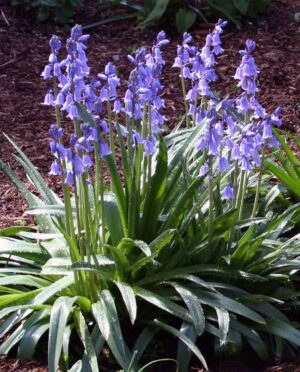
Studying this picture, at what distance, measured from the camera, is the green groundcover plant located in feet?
12.1

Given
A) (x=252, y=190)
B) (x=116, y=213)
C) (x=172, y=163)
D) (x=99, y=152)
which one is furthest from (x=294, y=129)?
(x=99, y=152)

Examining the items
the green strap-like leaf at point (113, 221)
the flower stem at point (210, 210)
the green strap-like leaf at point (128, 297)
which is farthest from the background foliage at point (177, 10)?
the green strap-like leaf at point (128, 297)

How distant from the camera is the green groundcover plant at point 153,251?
3678 millimetres

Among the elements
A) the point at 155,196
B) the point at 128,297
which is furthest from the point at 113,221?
the point at 128,297

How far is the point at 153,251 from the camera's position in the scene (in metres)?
3.92

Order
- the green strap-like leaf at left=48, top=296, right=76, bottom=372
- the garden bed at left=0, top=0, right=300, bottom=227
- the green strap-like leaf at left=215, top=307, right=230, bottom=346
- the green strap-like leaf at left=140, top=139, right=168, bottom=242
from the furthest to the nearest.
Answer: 1. the garden bed at left=0, top=0, right=300, bottom=227
2. the green strap-like leaf at left=140, top=139, right=168, bottom=242
3. the green strap-like leaf at left=215, top=307, right=230, bottom=346
4. the green strap-like leaf at left=48, top=296, right=76, bottom=372

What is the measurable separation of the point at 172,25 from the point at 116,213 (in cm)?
369

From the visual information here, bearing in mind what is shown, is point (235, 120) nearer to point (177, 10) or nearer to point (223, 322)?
point (223, 322)

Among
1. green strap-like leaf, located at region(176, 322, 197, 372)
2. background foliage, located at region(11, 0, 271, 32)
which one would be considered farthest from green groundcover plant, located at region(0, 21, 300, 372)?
background foliage, located at region(11, 0, 271, 32)

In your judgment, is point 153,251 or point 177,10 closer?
point 153,251

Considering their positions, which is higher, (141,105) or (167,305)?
(141,105)

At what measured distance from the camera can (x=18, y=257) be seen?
14.0ft

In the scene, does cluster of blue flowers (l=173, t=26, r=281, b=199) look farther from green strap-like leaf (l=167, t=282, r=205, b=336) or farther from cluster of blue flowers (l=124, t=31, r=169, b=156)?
green strap-like leaf (l=167, t=282, r=205, b=336)

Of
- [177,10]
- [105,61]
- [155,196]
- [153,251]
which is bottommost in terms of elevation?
[153,251]
